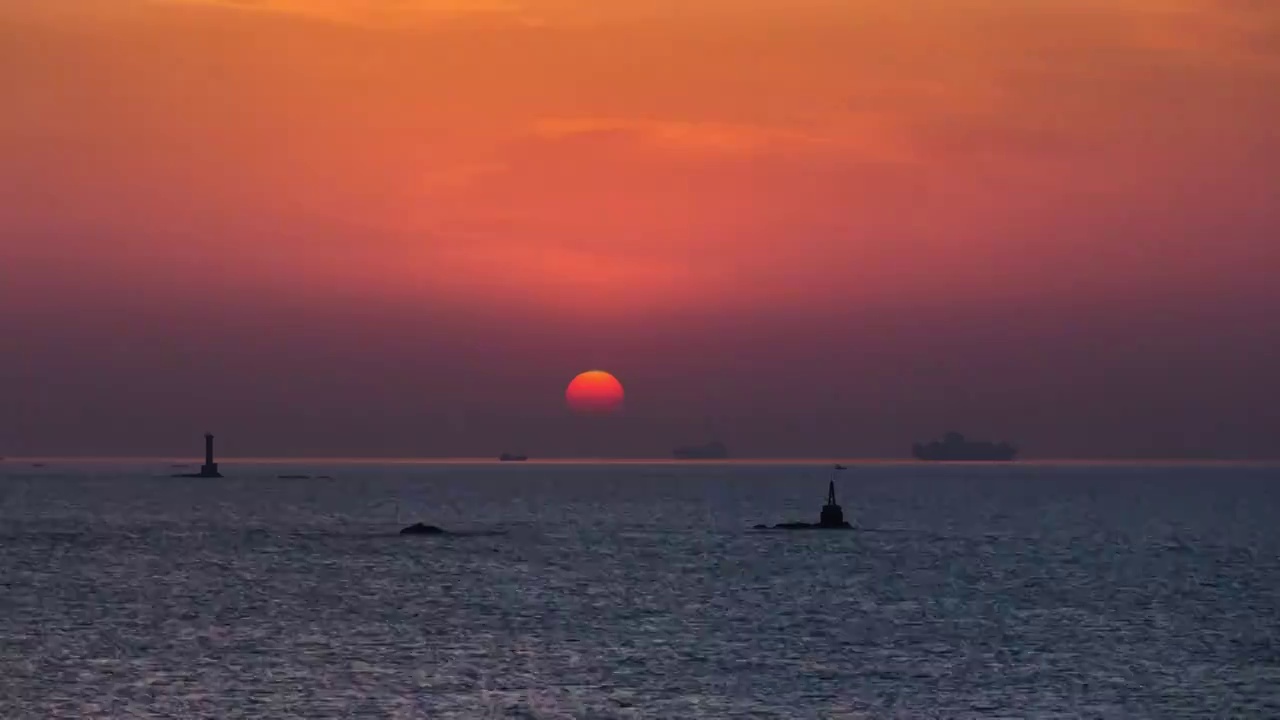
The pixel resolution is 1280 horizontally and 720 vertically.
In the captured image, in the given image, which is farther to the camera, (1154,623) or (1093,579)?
(1093,579)

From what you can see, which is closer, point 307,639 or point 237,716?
point 237,716

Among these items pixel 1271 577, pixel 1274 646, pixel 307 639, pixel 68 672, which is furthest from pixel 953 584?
pixel 68 672

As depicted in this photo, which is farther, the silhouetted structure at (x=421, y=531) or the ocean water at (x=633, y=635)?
the silhouetted structure at (x=421, y=531)

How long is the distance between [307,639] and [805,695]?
92.1ft

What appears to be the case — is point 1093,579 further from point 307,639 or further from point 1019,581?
point 307,639

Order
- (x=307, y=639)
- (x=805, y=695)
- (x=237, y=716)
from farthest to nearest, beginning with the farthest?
(x=307, y=639) < (x=805, y=695) < (x=237, y=716)

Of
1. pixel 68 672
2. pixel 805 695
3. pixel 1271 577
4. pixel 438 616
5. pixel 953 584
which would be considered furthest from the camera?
pixel 1271 577

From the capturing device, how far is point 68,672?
241 ft

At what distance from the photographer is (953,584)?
127m

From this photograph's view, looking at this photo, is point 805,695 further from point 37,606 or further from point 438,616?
point 37,606

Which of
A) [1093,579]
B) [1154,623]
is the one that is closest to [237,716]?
[1154,623]

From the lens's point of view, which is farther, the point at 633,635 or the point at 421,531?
the point at 421,531

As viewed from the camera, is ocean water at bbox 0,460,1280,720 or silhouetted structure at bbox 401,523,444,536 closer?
ocean water at bbox 0,460,1280,720

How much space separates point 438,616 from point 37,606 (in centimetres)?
2419
